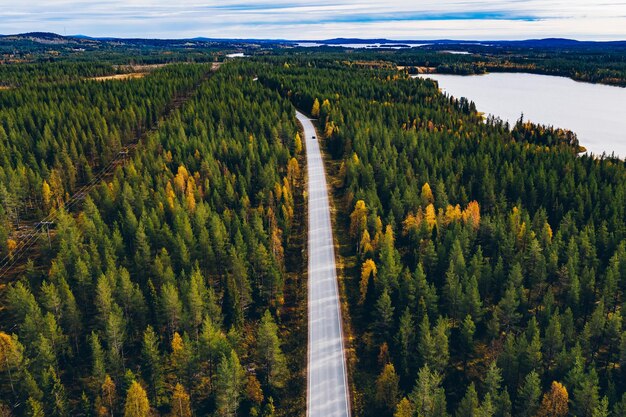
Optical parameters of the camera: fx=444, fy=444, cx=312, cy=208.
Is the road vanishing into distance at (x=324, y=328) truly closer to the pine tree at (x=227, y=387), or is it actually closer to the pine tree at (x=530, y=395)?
the pine tree at (x=227, y=387)

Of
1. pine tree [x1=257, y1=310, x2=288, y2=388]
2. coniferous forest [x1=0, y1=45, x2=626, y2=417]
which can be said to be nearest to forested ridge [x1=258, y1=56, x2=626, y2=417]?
coniferous forest [x1=0, y1=45, x2=626, y2=417]

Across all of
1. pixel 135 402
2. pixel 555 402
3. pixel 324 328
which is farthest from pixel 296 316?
pixel 555 402

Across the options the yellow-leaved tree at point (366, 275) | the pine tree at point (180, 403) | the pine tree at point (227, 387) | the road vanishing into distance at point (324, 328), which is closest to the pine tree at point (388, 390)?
the road vanishing into distance at point (324, 328)

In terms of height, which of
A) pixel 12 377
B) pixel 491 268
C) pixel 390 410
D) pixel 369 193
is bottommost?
pixel 390 410

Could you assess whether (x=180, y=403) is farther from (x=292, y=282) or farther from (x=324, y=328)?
(x=292, y=282)

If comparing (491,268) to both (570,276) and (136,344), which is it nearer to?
(570,276)

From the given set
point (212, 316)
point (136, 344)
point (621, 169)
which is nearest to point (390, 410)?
point (212, 316)
